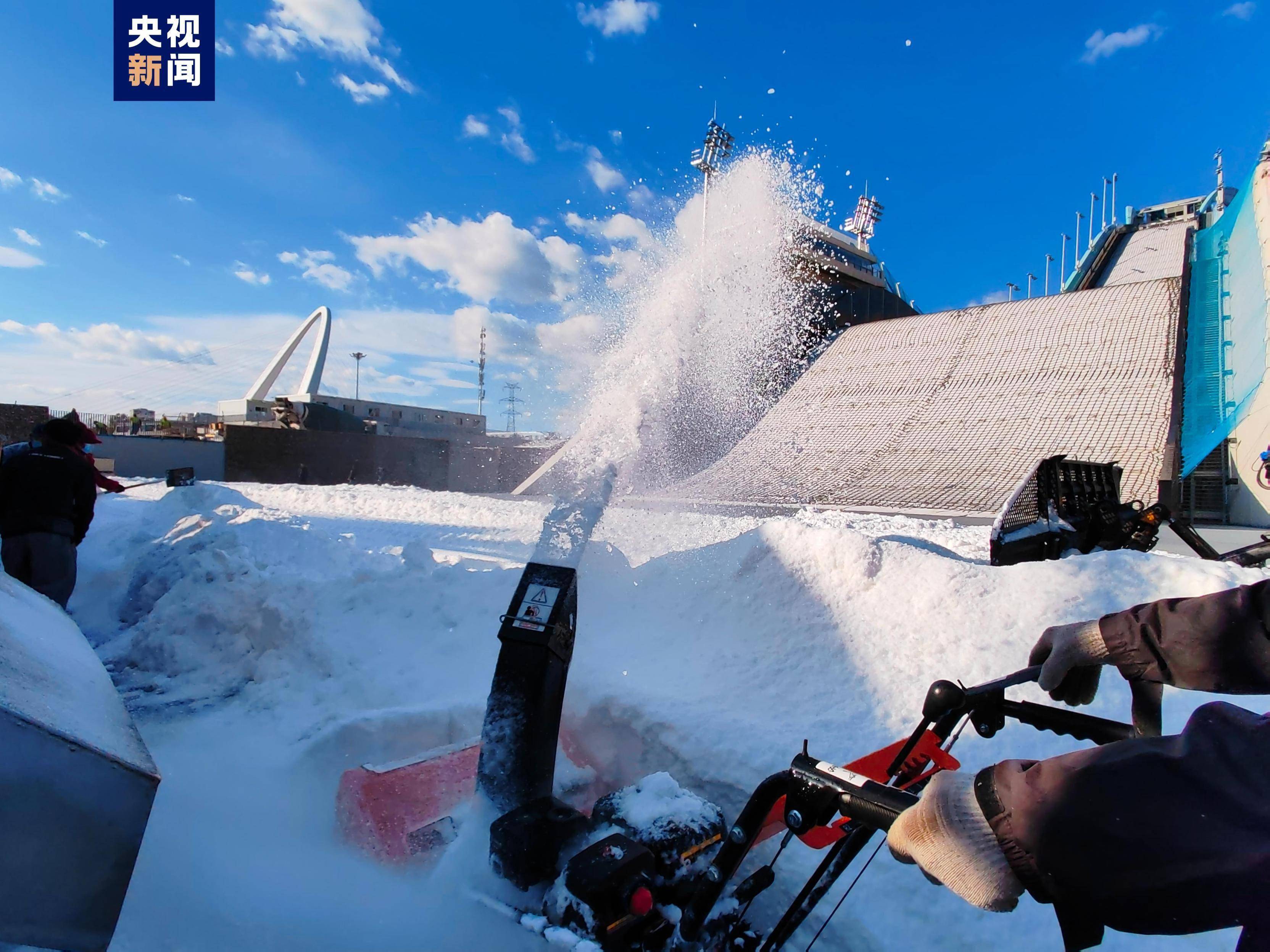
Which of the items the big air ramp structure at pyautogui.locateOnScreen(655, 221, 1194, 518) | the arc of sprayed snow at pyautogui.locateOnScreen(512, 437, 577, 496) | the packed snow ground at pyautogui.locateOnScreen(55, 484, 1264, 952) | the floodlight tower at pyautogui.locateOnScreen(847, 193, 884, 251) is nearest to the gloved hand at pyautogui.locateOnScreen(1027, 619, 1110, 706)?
the packed snow ground at pyautogui.locateOnScreen(55, 484, 1264, 952)

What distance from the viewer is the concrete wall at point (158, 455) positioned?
80.1 ft

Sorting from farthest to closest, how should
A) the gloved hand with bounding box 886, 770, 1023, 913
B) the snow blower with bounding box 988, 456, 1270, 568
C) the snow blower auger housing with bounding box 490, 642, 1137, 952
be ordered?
the snow blower with bounding box 988, 456, 1270, 568, the snow blower auger housing with bounding box 490, 642, 1137, 952, the gloved hand with bounding box 886, 770, 1023, 913

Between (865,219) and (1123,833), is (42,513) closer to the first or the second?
(1123,833)

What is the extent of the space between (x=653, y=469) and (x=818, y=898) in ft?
35.8

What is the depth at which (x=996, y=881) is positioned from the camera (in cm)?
101

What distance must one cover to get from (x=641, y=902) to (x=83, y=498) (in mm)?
5088

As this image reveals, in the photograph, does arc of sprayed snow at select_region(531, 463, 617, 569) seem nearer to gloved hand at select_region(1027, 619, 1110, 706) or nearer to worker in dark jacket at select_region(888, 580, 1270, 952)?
gloved hand at select_region(1027, 619, 1110, 706)

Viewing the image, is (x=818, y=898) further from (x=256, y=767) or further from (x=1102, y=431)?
(x=1102, y=431)

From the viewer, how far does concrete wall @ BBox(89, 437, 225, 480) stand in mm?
24406

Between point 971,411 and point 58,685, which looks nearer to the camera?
point 58,685

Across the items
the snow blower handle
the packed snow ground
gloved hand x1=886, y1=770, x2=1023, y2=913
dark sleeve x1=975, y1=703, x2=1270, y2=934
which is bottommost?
the packed snow ground

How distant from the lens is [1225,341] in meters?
19.1

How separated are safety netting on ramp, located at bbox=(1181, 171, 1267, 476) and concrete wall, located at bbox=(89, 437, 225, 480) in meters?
29.4

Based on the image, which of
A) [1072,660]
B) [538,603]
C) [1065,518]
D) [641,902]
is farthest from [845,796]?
[1065,518]
